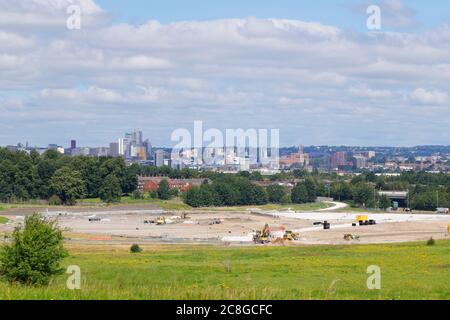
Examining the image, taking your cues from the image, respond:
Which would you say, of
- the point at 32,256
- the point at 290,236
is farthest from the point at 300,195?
the point at 32,256

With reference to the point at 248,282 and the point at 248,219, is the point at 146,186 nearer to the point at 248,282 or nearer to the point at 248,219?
the point at 248,219

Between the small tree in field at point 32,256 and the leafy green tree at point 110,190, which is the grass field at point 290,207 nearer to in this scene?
the leafy green tree at point 110,190

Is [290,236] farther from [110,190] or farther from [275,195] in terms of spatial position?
[275,195]

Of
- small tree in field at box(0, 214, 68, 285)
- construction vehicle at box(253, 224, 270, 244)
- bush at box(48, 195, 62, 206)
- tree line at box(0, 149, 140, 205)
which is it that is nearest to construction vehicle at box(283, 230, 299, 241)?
construction vehicle at box(253, 224, 270, 244)

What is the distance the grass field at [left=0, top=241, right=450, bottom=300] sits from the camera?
18.4 meters

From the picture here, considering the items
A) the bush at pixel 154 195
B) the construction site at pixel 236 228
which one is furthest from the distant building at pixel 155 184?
the construction site at pixel 236 228

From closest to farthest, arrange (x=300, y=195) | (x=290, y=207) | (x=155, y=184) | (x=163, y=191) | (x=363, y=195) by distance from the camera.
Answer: (x=290, y=207) → (x=363, y=195) → (x=163, y=191) → (x=300, y=195) → (x=155, y=184)

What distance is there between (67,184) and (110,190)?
27.1 ft

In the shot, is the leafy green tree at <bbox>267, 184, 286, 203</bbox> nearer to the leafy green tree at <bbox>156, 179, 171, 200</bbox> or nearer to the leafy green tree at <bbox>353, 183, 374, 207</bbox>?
the leafy green tree at <bbox>353, 183, 374, 207</bbox>

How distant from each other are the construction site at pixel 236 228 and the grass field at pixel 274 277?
22.0 meters

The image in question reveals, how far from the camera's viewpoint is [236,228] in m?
104

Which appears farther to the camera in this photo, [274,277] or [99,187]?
[99,187]

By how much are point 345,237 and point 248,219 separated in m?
45.8

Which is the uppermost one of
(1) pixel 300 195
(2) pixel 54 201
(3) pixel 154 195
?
(2) pixel 54 201
